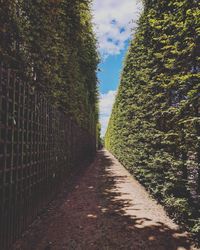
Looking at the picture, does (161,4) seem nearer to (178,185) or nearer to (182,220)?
(178,185)

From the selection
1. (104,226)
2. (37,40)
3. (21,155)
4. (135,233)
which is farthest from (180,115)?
(37,40)

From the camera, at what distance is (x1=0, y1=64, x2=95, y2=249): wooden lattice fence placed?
191 inches

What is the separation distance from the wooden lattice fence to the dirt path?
373 mm

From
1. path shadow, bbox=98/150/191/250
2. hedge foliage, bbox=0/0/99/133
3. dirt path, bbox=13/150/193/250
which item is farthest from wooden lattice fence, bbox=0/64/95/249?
path shadow, bbox=98/150/191/250

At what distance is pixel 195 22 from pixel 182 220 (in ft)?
12.6

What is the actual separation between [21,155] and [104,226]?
88.8 inches

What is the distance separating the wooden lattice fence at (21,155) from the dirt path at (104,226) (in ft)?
1.22

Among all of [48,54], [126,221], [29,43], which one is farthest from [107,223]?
[48,54]

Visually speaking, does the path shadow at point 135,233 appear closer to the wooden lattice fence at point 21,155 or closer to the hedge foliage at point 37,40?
the wooden lattice fence at point 21,155

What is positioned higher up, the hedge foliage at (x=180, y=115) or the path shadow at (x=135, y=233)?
the hedge foliage at (x=180, y=115)

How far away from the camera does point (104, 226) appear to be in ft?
20.5

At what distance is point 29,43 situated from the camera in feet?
27.3

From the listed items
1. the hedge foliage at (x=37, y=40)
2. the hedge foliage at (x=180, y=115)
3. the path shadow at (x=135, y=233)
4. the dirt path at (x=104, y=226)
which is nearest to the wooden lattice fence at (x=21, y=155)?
the dirt path at (x=104, y=226)

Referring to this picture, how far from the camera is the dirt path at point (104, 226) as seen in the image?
5213 millimetres
